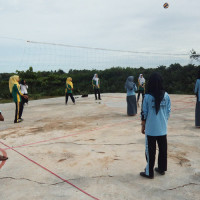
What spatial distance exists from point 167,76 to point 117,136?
15.4 m

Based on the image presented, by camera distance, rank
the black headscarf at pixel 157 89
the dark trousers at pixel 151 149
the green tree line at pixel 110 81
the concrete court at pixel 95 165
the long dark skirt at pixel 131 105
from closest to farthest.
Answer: the concrete court at pixel 95 165 < the black headscarf at pixel 157 89 < the dark trousers at pixel 151 149 < the long dark skirt at pixel 131 105 < the green tree line at pixel 110 81

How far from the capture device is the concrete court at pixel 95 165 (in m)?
2.82

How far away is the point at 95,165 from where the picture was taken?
12.0 ft

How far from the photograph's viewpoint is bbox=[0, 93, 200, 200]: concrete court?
2818 mm

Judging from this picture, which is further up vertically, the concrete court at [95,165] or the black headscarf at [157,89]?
the black headscarf at [157,89]

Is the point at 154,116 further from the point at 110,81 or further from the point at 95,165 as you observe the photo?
the point at 110,81

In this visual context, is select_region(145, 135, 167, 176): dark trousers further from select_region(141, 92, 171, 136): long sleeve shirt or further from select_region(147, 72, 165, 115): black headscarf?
select_region(147, 72, 165, 115): black headscarf

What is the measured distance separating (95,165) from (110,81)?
63.8ft

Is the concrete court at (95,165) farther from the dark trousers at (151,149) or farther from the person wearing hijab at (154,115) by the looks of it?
the person wearing hijab at (154,115)

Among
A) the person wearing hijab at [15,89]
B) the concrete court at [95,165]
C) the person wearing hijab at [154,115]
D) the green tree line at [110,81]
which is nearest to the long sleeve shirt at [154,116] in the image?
the person wearing hijab at [154,115]

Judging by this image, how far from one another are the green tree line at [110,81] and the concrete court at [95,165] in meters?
12.8

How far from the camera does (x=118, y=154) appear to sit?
13.5 feet

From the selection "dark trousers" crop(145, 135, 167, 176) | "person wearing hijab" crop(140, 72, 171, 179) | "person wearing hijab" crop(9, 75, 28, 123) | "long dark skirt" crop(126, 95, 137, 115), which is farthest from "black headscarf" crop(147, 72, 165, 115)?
"person wearing hijab" crop(9, 75, 28, 123)

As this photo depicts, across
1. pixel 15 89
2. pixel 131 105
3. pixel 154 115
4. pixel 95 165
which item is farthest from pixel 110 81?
pixel 154 115
